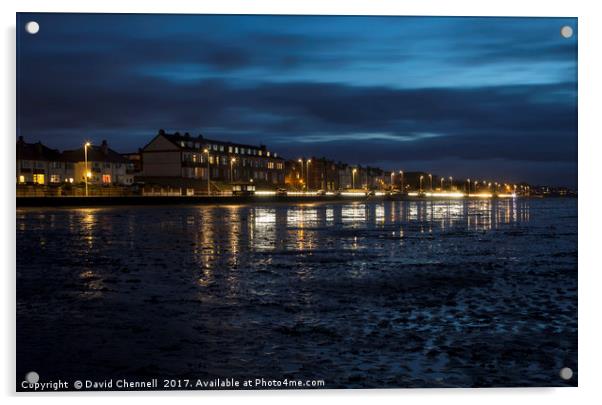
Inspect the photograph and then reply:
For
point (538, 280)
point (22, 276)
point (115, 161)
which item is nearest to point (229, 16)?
point (22, 276)

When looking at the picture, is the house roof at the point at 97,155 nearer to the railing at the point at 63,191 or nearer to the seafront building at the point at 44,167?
the seafront building at the point at 44,167

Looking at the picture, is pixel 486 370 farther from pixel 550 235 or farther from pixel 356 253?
pixel 550 235

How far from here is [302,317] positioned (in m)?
10.1

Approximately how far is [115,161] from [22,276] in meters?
76.1

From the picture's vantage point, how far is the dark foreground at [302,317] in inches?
305

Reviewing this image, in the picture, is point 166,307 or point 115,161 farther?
point 115,161

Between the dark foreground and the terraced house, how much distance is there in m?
71.3

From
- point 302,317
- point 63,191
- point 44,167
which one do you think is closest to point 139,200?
point 63,191

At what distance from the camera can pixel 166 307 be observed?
1075 centimetres

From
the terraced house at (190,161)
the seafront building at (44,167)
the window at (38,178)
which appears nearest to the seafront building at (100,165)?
the seafront building at (44,167)

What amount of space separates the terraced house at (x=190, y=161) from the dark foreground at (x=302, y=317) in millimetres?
71335

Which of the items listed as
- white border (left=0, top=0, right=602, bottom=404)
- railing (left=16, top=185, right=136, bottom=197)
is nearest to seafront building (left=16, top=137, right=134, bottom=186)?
railing (left=16, top=185, right=136, bottom=197)

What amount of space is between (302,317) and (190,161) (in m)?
86.6

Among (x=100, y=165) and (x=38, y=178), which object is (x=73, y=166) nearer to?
(x=100, y=165)
